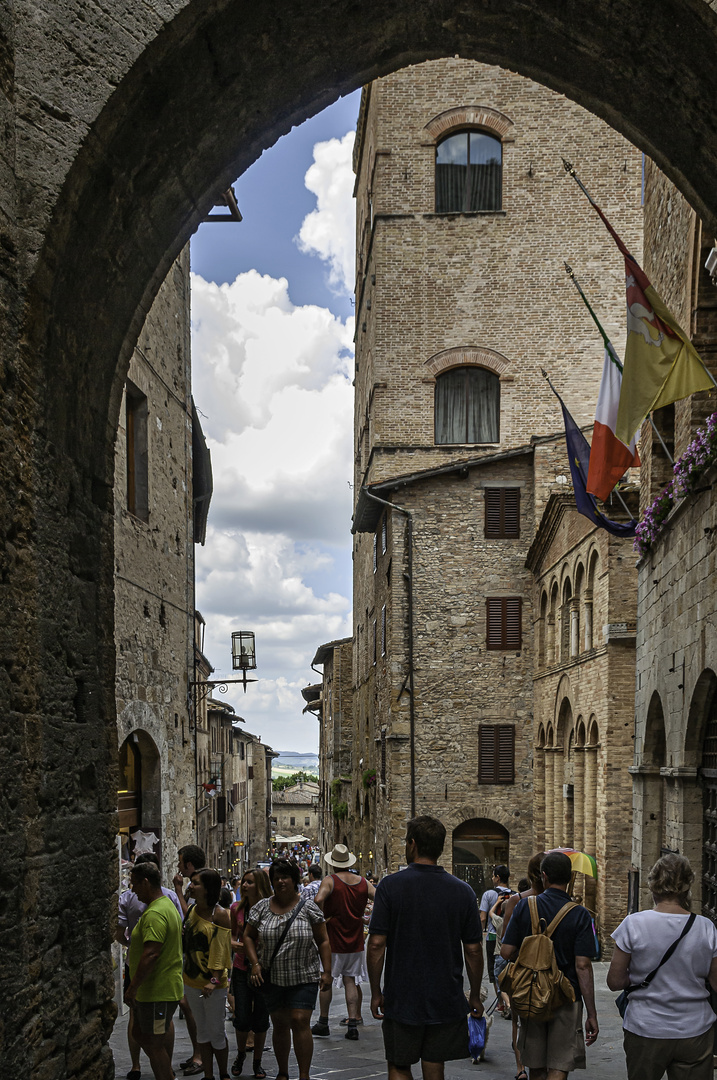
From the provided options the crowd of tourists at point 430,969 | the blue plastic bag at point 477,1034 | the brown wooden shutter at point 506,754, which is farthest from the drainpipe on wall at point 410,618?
the blue plastic bag at point 477,1034

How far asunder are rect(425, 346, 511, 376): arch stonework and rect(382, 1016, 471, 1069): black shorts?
23.5m

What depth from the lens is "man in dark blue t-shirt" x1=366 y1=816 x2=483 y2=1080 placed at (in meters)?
5.27

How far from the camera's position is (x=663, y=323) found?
314 inches

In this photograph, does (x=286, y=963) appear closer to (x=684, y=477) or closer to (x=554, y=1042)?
(x=554, y=1042)

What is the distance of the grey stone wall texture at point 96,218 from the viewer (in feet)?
14.5

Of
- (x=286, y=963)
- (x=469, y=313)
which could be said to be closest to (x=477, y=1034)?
(x=286, y=963)

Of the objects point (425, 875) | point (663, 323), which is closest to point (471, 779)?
point (663, 323)

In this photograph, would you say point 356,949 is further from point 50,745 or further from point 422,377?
point 422,377

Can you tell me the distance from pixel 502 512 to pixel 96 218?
71.6ft

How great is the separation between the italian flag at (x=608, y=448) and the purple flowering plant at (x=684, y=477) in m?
0.50

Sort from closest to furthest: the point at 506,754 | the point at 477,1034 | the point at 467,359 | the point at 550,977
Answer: the point at 550,977 → the point at 477,1034 → the point at 506,754 → the point at 467,359

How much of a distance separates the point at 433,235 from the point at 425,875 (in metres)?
24.7

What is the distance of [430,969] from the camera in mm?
5281

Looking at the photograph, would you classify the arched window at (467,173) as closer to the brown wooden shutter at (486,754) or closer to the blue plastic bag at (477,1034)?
the brown wooden shutter at (486,754)
